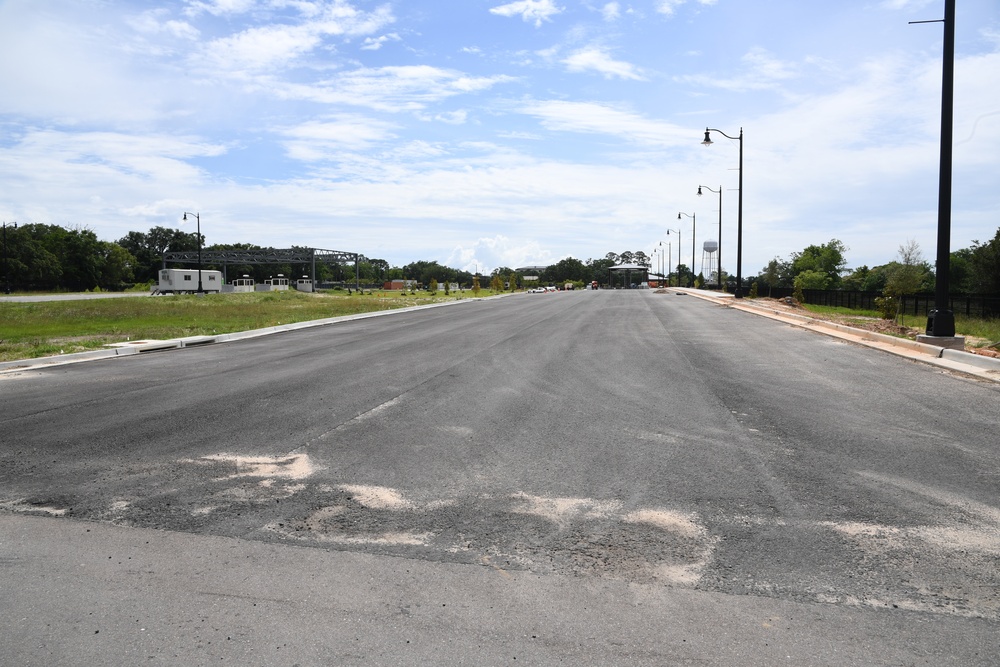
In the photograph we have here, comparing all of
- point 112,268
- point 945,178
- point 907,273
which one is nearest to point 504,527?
point 945,178

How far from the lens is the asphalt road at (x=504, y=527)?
340cm

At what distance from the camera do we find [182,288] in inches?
3118

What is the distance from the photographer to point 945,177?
14703mm

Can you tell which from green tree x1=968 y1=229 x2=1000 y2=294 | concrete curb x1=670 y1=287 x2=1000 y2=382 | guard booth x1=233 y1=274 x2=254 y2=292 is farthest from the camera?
guard booth x1=233 y1=274 x2=254 y2=292

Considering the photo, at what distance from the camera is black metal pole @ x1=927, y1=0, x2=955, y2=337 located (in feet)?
47.6

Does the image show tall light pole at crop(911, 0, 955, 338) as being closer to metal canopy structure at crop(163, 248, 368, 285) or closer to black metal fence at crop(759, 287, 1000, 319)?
black metal fence at crop(759, 287, 1000, 319)

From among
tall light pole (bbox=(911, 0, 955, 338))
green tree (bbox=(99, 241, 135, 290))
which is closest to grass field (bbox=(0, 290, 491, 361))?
tall light pole (bbox=(911, 0, 955, 338))

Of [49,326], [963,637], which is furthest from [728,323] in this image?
[49,326]

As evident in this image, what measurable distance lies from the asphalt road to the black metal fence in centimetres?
1416

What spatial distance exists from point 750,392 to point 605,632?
7615mm

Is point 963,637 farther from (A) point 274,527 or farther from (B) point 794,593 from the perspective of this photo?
(A) point 274,527

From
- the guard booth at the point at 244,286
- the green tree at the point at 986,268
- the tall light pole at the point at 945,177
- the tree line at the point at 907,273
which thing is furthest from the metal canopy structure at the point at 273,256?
the tall light pole at the point at 945,177

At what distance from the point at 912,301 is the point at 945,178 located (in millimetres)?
31010

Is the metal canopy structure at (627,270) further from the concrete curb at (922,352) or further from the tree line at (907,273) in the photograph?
the concrete curb at (922,352)
